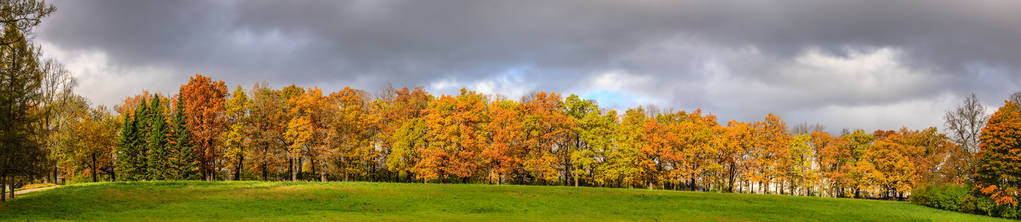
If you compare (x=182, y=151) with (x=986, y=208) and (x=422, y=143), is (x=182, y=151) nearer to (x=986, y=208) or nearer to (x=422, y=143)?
(x=422, y=143)

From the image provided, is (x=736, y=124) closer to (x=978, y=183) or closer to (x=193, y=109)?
(x=978, y=183)

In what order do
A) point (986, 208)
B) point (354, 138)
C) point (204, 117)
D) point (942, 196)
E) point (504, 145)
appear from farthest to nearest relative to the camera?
1. point (354, 138)
2. point (204, 117)
3. point (504, 145)
4. point (942, 196)
5. point (986, 208)

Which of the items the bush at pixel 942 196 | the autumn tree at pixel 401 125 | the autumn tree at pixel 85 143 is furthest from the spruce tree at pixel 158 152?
the bush at pixel 942 196

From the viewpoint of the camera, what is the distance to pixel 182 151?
6166cm

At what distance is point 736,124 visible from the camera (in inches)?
2940

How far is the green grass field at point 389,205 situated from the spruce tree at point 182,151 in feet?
63.1

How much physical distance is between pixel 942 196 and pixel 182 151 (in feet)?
264

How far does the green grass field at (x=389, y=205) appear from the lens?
30.3 m

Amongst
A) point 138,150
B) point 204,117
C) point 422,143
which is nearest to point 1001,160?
point 422,143

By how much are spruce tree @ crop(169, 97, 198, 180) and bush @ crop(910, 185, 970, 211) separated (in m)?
79.2

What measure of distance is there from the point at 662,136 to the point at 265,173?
2040 inches

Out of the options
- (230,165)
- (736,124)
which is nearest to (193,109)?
(230,165)

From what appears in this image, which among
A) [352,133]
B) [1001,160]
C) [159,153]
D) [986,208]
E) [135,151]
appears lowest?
[986,208]

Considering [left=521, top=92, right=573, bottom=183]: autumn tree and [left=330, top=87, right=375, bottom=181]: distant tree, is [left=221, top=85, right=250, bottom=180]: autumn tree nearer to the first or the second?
[left=330, top=87, right=375, bottom=181]: distant tree
